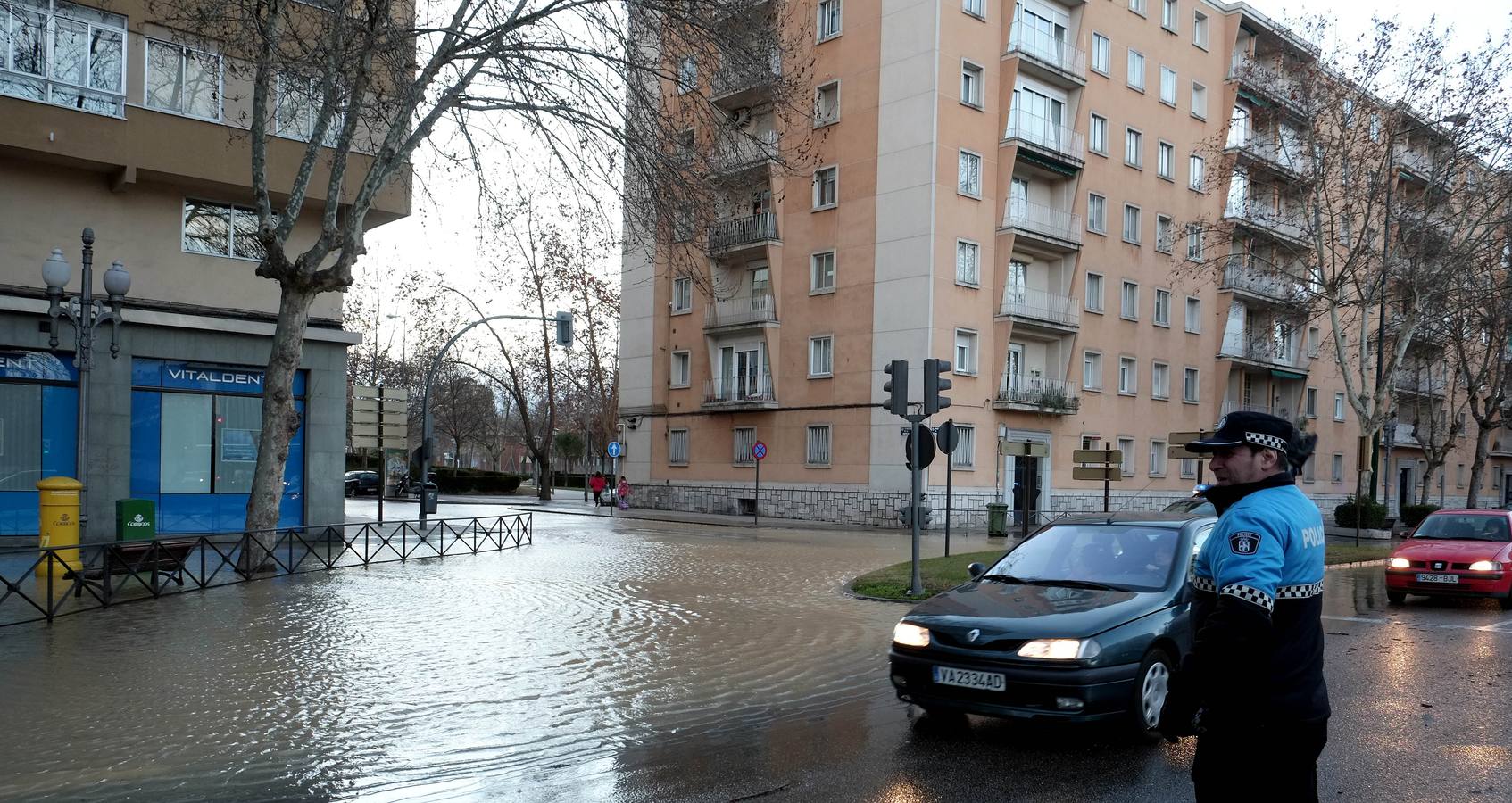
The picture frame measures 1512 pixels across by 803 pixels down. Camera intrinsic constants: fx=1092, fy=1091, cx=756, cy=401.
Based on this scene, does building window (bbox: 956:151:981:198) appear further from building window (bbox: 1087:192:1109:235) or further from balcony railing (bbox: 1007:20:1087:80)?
building window (bbox: 1087:192:1109:235)

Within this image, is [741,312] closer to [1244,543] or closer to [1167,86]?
[1167,86]

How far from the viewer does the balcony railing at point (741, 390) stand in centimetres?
3722

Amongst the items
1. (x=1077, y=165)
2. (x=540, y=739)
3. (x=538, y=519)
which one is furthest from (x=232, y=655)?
(x=1077, y=165)

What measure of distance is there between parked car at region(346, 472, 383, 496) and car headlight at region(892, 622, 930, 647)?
52.3m

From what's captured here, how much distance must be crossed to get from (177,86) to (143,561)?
10708mm

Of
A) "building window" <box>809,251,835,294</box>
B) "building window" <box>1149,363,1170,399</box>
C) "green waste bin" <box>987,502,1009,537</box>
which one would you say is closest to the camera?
"green waste bin" <box>987,502,1009,537</box>

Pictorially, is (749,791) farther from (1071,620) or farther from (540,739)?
(1071,620)

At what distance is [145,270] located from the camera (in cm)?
2014

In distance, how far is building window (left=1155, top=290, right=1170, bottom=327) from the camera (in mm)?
41625

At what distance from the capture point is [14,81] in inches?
718

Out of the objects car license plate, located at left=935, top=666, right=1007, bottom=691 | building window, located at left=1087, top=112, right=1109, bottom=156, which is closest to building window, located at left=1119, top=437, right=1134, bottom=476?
building window, located at left=1087, top=112, right=1109, bottom=156

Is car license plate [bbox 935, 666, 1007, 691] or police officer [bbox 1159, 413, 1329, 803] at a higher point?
police officer [bbox 1159, 413, 1329, 803]

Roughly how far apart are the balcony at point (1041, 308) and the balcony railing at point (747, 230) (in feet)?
26.7

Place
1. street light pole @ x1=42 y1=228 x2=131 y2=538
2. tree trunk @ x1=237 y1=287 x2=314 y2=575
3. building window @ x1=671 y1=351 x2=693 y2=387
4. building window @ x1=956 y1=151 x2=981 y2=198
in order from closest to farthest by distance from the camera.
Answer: street light pole @ x1=42 y1=228 x2=131 y2=538 < tree trunk @ x1=237 y1=287 x2=314 y2=575 < building window @ x1=956 y1=151 x2=981 y2=198 < building window @ x1=671 y1=351 x2=693 y2=387
